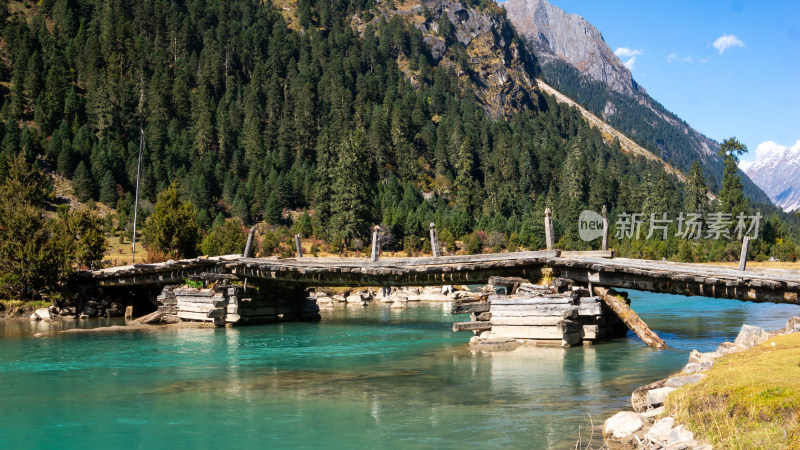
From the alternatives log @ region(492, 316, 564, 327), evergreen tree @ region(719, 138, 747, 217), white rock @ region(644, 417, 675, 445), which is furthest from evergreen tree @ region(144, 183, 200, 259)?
evergreen tree @ region(719, 138, 747, 217)

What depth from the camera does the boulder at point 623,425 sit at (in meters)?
10.7

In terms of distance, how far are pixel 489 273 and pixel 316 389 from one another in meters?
11.6

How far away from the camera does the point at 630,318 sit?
923 inches

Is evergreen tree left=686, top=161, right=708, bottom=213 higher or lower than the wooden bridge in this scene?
higher

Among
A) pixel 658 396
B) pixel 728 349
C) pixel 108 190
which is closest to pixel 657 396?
pixel 658 396

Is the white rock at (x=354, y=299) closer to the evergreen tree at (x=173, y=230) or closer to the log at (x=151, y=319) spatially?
the evergreen tree at (x=173, y=230)

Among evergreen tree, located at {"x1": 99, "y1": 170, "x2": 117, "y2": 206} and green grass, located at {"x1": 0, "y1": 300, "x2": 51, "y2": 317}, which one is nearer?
green grass, located at {"x1": 0, "y1": 300, "x2": 51, "y2": 317}

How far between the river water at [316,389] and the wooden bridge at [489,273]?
8.45ft

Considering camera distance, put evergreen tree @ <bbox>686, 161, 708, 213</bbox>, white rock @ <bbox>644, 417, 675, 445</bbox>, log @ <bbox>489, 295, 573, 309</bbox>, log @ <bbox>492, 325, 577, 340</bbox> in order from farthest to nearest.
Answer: evergreen tree @ <bbox>686, 161, 708, 213</bbox> < log @ <bbox>492, 325, 577, 340</bbox> < log @ <bbox>489, 295, 573, 309</bbox> < white rock @ <bbox>644, 417, 675, 445</bbox>

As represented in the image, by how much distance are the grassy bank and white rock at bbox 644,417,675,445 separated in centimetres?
14

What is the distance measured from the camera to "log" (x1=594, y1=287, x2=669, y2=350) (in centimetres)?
2294

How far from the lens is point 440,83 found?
196 metres

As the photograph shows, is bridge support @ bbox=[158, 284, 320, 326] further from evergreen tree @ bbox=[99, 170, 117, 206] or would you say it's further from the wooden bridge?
evergreen tree @ bbox=[99, 170, 117, 206]

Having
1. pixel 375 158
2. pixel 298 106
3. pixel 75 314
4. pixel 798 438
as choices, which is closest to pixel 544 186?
pixel 375 158
